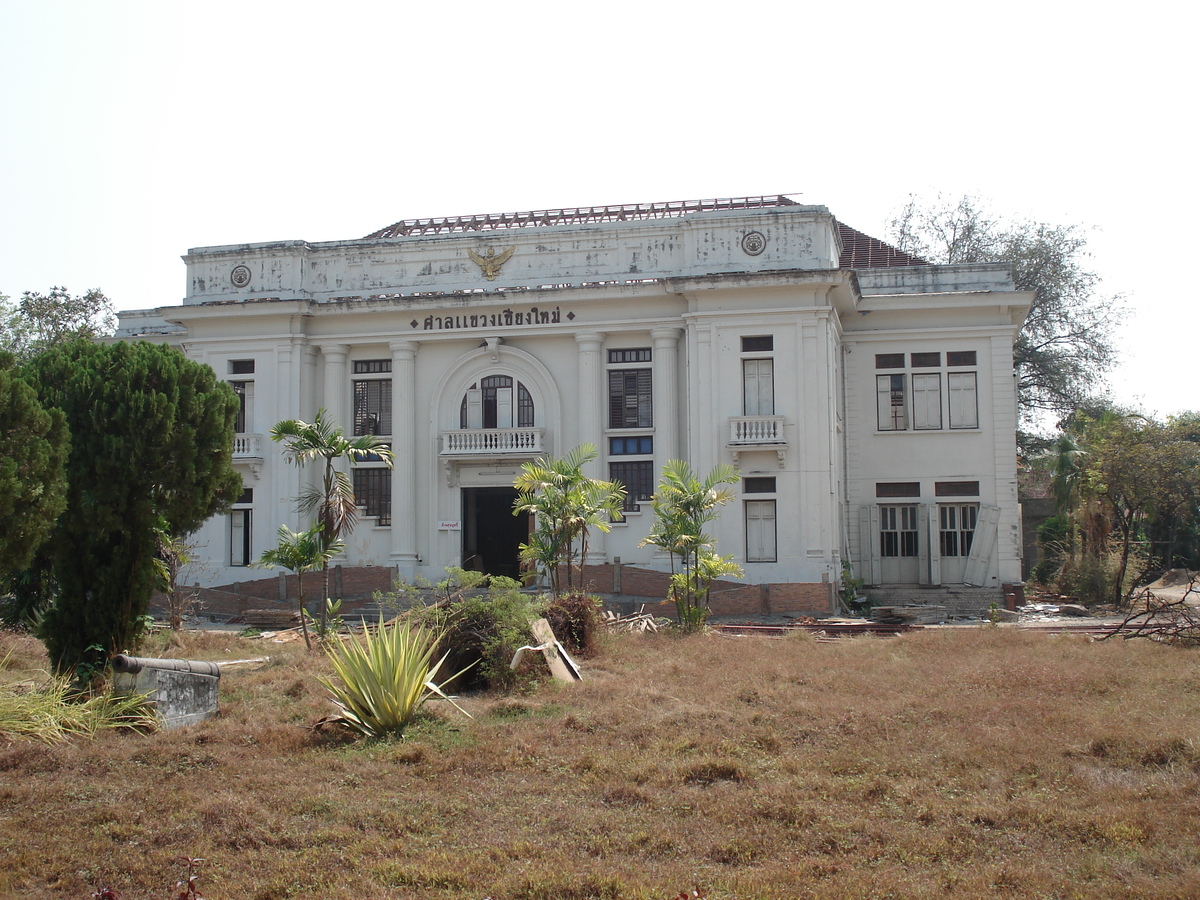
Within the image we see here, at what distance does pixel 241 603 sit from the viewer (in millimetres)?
25750

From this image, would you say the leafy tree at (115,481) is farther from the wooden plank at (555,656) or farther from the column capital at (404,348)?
the column capital at (404,348)

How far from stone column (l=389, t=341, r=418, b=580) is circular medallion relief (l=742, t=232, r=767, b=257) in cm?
858

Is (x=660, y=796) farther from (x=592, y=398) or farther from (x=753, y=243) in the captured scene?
(x=753, y=243)

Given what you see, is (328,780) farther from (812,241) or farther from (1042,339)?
(1042,339)

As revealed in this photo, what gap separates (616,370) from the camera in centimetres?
2670

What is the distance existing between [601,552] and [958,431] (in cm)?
949

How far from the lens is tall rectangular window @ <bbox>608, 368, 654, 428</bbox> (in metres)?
26.5

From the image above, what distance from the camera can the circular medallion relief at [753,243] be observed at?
25.5m

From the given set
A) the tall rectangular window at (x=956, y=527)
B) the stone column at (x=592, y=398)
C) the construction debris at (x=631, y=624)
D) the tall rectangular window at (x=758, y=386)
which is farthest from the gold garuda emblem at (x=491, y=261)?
the tall rectangular window at (x=956, y=527)

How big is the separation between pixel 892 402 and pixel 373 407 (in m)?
13.4

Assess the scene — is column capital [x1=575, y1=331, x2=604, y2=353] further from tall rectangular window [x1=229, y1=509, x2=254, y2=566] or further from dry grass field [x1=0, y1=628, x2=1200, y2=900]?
dry grass field [x1=0, y1=628, x2=1200, y2=900]

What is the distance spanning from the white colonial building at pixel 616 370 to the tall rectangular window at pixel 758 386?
0.17 ft

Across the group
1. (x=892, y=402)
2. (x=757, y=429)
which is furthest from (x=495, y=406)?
(x=892, y=402)

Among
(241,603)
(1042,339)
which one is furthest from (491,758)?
(1042,339)
